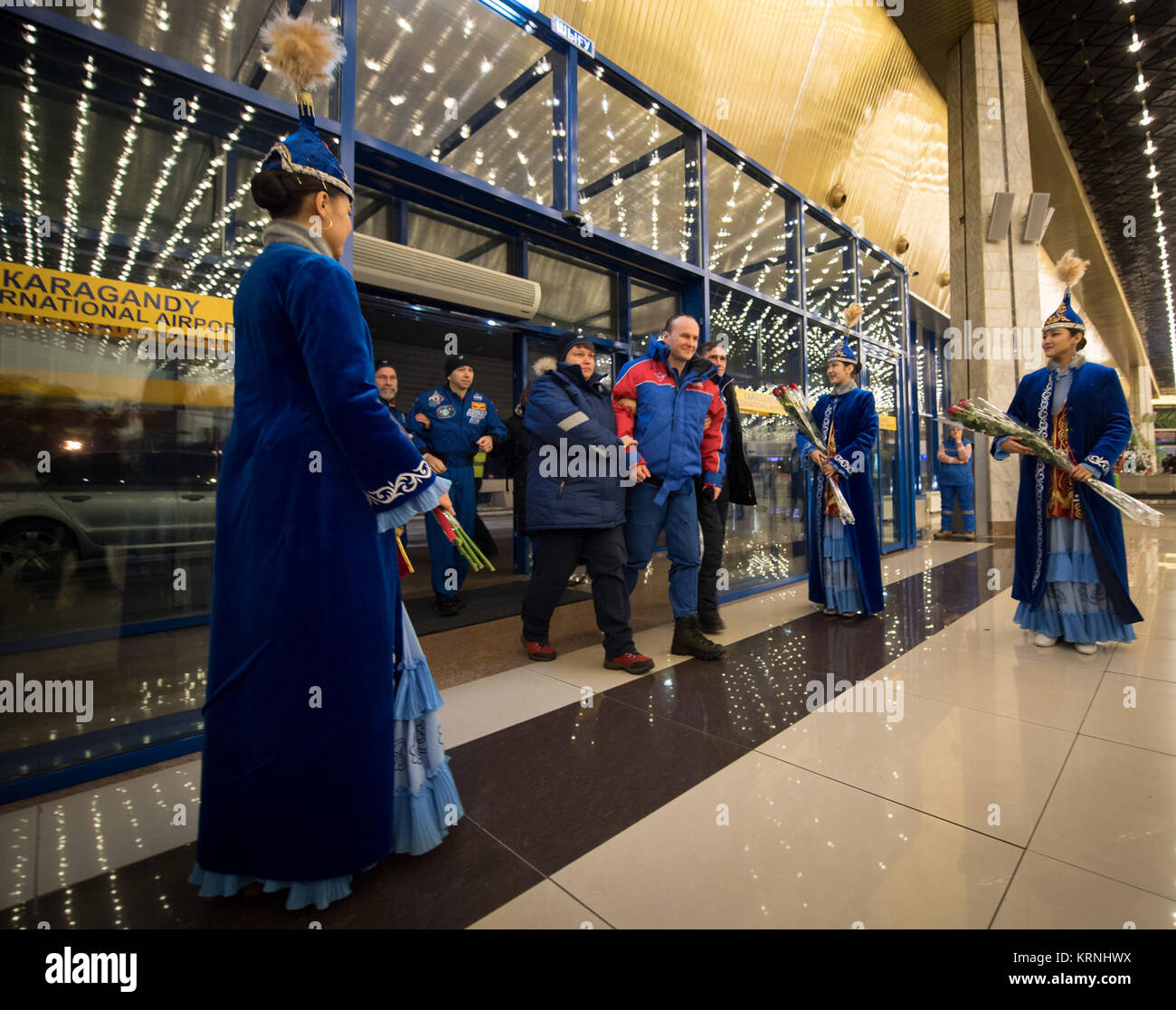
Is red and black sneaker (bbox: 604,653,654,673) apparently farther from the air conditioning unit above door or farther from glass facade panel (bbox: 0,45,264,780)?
the air conditioning unit above door

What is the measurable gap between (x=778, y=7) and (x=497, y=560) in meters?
7.15

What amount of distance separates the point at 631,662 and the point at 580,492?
33.3 inches

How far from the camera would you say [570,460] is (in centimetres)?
268

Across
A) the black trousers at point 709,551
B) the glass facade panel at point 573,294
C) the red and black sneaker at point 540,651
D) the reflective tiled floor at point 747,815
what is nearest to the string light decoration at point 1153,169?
the glass facade panel at point 573,294

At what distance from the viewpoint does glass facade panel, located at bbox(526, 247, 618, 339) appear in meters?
4.93

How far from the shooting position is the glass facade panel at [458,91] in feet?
15.1

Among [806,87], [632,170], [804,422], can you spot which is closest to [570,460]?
[804,422]

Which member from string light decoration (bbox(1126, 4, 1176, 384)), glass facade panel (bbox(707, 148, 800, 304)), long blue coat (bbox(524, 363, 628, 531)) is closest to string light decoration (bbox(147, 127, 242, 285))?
long blue coat (bbox(524, 363, 628, 531))

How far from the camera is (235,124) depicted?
2102mm

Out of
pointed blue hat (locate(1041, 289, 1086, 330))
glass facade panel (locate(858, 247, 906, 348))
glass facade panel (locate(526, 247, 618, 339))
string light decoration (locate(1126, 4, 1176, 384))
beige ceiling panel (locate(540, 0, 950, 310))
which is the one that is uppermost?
string light decoration (locate(1126, 4, 1176, 384))

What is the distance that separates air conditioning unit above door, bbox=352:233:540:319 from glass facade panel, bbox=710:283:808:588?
5.45 ft

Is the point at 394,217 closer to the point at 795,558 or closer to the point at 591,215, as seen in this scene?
the point at 591,215

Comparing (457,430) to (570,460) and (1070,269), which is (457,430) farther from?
(1070,269)
